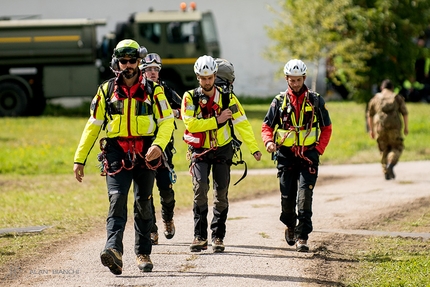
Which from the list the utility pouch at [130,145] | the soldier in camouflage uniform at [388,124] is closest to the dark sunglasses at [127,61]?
the utility pouch at [130,145]

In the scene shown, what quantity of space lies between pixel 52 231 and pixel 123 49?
345 cm

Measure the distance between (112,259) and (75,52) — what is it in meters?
19.1

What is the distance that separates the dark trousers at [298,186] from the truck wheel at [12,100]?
58.9 ft

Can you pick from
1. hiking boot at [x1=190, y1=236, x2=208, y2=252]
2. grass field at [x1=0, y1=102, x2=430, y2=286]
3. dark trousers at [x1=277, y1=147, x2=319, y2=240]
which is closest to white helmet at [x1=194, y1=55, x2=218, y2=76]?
dark trousers at [x1=277, y1=147, x2=319, y2=240]

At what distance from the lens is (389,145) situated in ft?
52.3

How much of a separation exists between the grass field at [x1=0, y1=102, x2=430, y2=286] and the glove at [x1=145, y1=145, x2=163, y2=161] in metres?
1.92

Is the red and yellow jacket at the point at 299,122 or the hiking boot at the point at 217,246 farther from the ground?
the red and yellow jacket at the point at 299,122

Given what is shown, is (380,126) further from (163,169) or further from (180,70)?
(180,70)

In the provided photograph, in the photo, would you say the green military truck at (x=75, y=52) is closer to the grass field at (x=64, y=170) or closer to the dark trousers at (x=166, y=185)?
the grass field at (x=64, y=170)

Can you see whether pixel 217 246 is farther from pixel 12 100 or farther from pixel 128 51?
pixel 12 100

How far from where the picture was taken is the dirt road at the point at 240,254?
7.95m

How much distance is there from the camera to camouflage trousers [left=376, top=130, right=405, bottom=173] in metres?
15.8

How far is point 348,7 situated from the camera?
74.8 ft

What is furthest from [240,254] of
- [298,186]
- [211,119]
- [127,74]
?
[127,74]
